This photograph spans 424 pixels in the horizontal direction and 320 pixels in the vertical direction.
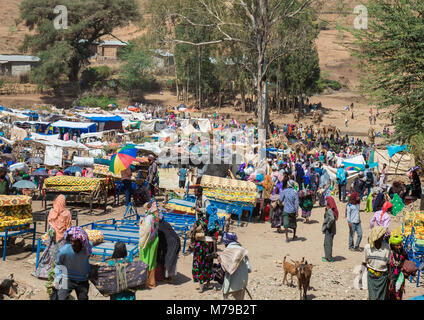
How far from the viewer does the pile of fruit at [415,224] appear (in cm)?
798

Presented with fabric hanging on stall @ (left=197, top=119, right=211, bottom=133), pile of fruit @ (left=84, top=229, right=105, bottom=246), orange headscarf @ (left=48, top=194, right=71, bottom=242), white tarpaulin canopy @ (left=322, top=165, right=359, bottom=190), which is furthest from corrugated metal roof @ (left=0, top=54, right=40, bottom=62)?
orange headscarf @ (left=48, top=194, right=71, bottom=242)

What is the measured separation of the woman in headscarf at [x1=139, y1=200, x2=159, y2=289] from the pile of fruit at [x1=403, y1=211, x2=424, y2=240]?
4.16 meters

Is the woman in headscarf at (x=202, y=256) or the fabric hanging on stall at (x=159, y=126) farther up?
the fabric hanging on stall at (x=159, y=126)

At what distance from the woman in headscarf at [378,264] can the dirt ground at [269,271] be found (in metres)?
1.59

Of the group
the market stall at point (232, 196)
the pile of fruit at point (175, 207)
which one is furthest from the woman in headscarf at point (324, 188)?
the pile of fruit at point (175, 207)

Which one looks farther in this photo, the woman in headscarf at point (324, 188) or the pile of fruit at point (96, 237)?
the woman in headscarf at point (324, 188)

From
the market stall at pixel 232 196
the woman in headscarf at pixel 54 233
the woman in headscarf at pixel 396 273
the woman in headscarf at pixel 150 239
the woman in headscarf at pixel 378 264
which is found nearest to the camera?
the woman in headscarf at pixel 378 264

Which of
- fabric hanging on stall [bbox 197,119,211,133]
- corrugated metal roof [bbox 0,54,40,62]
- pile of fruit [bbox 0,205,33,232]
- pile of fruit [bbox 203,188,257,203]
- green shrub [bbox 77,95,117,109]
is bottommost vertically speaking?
pile of fruit [bbox 203,188,257,203]

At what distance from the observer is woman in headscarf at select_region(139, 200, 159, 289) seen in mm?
6844

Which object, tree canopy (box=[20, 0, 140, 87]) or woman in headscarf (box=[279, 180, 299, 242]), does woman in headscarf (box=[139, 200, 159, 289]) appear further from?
tree canopy (box=[20, 0, 140, 87])

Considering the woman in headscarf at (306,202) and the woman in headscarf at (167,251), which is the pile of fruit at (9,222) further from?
the woman in headscarf at (306,202)

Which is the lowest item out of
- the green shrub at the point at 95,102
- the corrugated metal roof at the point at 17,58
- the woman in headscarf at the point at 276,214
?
the woman in headscarf at the point at 276,214

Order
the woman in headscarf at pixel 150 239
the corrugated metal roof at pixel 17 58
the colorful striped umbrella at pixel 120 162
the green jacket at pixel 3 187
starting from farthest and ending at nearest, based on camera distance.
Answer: the corrugated metal roof at pixel 17 58 < the colorful striped umbrella at pixel 120 162 < the green jacket at pixel 3 187 < the woman in headscarf at pixel 150 239
